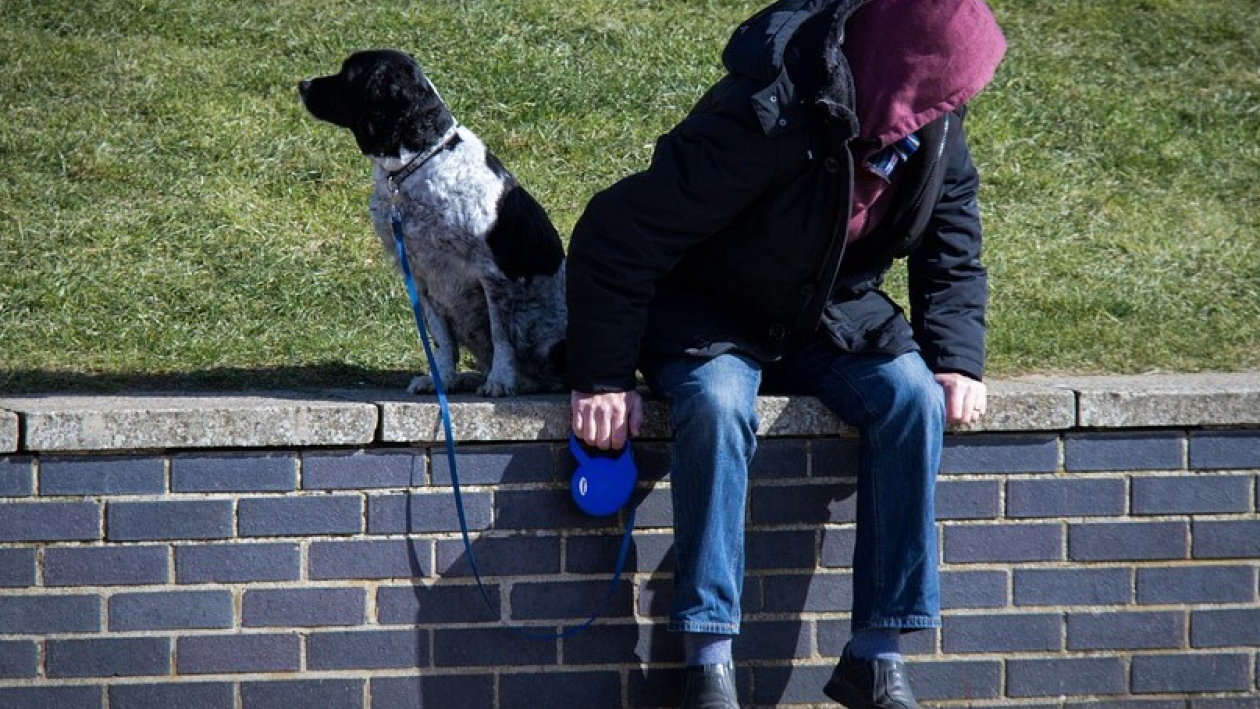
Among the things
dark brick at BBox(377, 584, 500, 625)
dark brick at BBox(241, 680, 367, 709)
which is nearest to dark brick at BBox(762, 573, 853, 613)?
dark brick at BBox(377, 584, 500, 625)

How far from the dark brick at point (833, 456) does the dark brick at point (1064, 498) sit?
16.7 inches

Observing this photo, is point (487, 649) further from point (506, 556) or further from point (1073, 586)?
point (1073, 586)

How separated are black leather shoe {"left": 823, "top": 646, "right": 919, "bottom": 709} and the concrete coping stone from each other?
575 mm

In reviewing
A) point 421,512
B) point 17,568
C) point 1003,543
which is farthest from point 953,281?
point 17,568

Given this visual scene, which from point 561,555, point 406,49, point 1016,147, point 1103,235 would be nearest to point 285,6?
point 406,49

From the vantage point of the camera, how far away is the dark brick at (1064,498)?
3.66 metres

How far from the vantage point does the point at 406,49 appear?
692 centimetres

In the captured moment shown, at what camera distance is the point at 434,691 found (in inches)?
139

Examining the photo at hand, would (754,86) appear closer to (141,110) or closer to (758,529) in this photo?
(758,529)

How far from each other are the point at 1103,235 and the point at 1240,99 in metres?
1.73

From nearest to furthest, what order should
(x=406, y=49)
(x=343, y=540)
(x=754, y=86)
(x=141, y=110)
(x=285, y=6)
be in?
1. (x=754, y=86)
2. (x=343, y=540)
3. (x=141, y=110)
4. (x=406, y=49)
5. (x=285, y=6)

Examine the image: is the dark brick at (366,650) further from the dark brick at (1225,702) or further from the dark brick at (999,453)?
the dark brick at (1225,702)

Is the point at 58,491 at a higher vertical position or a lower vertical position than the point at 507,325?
lower

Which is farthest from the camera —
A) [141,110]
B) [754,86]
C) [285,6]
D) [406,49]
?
[285,6]
